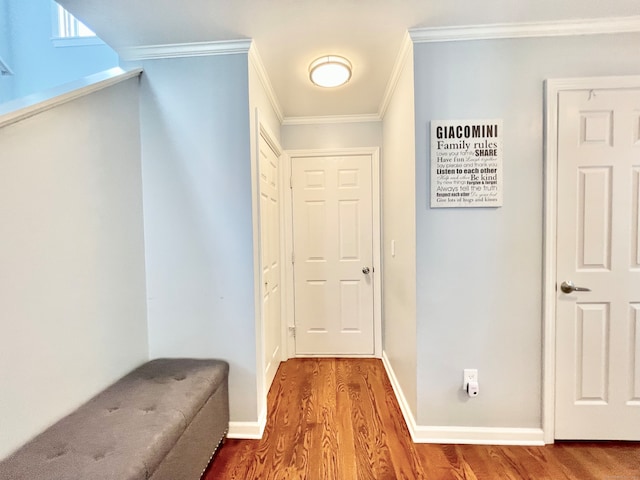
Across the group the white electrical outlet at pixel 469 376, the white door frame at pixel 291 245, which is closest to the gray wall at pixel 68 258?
A: the white door frame at pixel 291 245

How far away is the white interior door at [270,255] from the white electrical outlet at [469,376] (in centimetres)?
122

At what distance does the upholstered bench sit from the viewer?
0.89 meters

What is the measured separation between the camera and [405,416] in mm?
1808

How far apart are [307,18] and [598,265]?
6.56 ft

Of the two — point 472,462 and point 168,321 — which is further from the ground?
point 168,321

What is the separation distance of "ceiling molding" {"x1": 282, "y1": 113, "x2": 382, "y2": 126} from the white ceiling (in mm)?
855

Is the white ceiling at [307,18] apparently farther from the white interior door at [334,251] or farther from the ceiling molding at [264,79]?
the white interior door at [334,251]

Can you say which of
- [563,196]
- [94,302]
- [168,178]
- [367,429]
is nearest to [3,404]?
[94,302]

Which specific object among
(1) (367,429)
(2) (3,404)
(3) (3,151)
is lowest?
(1) (367,429)

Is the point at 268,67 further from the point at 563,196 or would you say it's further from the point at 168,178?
the point at 563,196

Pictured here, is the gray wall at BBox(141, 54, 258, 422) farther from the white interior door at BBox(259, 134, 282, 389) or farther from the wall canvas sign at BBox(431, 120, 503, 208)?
the wall canvas sign at BBox(431, 120, 503, 208)

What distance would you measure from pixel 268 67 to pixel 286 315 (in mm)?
2012

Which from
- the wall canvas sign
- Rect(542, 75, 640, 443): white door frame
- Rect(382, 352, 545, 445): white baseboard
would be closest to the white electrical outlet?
Rect(382, 352, 545, 445): white baseboard

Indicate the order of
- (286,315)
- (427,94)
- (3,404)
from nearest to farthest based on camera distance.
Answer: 1. (3,404)
2. (427,94)
3. (286,315)
